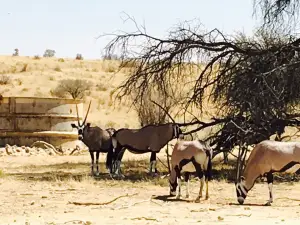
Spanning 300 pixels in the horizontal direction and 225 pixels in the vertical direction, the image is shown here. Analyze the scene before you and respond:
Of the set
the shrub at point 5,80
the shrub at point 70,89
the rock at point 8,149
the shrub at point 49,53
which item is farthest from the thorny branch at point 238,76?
the shrub at point 49,53

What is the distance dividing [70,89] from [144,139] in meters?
40.1

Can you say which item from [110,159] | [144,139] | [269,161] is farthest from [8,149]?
[269,161]

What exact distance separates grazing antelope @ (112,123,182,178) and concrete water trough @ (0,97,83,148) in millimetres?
12604

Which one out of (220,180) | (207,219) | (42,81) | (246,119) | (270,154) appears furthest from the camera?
(42,81)

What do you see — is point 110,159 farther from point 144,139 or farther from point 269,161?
point 269,161

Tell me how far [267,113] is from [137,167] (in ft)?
18.2

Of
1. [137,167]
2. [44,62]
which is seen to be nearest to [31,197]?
[137,167]

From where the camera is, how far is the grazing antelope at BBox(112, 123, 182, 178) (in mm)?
18562

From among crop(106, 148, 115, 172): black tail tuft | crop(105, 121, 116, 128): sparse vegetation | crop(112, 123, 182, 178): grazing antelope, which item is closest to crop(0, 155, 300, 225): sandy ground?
crop(106, 148, 115, 172): black tail tuft

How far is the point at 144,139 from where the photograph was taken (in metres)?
18.6

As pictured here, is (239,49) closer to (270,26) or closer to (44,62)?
(270,26)

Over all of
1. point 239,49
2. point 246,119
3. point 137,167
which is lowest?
point 137,167

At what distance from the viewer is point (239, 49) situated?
18.3 m

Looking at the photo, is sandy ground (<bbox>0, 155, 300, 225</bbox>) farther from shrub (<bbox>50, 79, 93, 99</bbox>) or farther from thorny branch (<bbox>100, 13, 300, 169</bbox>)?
shrub (<bbox>50, 79, 93, 99</bbox>)
